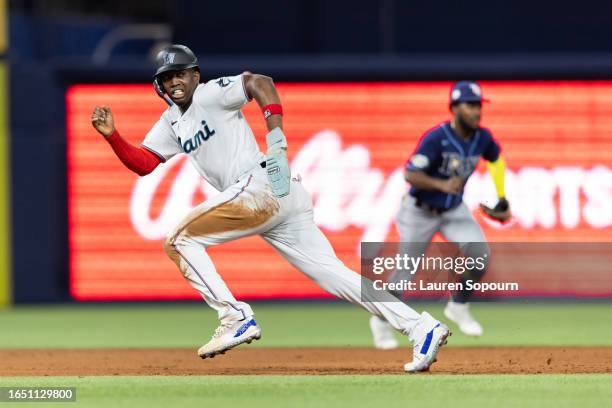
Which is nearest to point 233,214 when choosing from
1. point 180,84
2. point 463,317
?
point 180,84

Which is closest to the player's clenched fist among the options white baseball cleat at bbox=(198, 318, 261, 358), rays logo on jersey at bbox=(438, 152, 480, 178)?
white baseball cleat at bbox=(198, 318, 261, 358)

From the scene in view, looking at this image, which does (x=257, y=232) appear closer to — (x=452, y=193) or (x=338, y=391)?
(x=338, y=391)

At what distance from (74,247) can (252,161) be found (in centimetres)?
667

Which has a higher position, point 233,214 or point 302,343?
point 233,214

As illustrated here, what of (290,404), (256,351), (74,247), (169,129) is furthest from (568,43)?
(290,404)

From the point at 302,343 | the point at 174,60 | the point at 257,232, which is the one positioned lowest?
the point at 302,343

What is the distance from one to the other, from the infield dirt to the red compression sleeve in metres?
1.30

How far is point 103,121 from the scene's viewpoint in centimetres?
806

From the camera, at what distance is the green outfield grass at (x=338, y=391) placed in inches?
268

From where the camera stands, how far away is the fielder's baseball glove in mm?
10477

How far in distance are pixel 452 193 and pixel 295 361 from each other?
5.88 feet

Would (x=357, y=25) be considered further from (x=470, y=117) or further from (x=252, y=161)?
(x=252, y=161)

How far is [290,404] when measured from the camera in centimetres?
680

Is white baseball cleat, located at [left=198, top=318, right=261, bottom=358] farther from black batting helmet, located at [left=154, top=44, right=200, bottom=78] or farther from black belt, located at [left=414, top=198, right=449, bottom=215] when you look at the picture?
black belt, located at [left=414, top=198, right=449, bottom=215]
